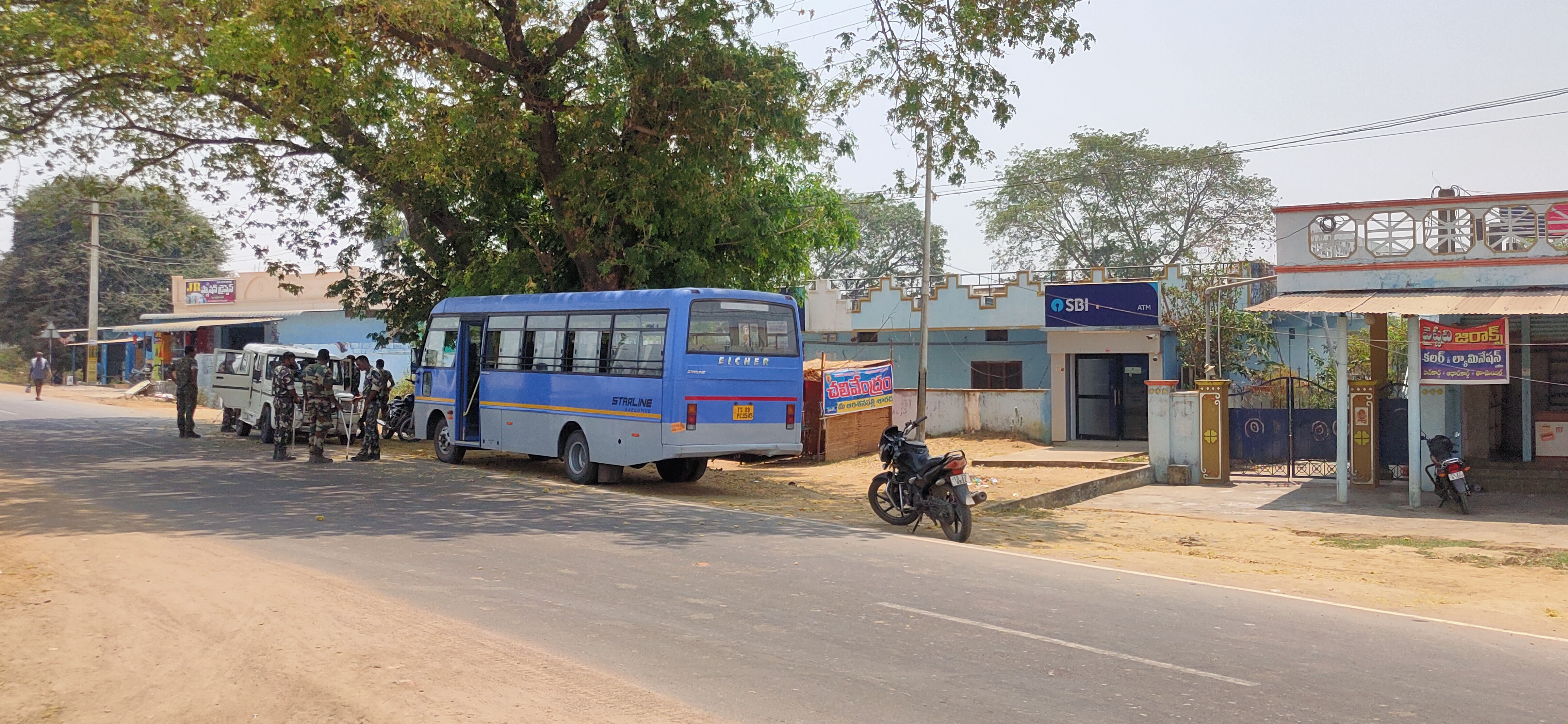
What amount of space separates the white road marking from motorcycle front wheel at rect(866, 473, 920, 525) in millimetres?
4378

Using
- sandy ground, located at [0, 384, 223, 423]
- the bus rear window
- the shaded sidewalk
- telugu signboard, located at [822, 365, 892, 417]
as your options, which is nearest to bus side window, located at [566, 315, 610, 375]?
the bus rear window

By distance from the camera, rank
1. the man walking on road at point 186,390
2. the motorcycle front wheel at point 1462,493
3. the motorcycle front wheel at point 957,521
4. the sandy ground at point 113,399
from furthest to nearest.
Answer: the sandy ground at point 113,399 < the man walking on road at point 186,390 < the motorcycle front wheel at point 1462,493 < the motorcycle front wheel at point 957,521

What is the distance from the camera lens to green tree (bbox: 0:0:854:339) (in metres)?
14.9

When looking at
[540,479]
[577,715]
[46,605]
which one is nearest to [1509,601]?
[577,715]

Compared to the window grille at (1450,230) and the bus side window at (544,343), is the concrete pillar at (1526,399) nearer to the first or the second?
the window grille at (1450,230)

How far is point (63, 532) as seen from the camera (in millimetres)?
10570

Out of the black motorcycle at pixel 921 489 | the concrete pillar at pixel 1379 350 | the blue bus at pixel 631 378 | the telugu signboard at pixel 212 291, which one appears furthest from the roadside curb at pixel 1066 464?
the telugu signboard at pixel 212 291

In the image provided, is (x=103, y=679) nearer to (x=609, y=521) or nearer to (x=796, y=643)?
(x=796, y=643)

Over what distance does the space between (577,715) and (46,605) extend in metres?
4.45

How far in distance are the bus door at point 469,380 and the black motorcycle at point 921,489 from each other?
8.24 meters

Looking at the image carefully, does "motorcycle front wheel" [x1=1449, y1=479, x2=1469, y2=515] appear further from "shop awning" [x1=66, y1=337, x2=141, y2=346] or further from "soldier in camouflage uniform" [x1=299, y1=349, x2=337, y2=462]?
"shop awning" [x1=66, y1=337, x2=141, y2=346]

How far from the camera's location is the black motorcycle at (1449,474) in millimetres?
14828

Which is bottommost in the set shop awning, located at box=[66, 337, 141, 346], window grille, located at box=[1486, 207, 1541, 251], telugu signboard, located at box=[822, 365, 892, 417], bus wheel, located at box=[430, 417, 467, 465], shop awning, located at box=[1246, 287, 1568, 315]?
bus wheel, located at box=[430, 417, 467, 465]

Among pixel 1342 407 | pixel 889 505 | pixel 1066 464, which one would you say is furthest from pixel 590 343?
pixel 1342 407
